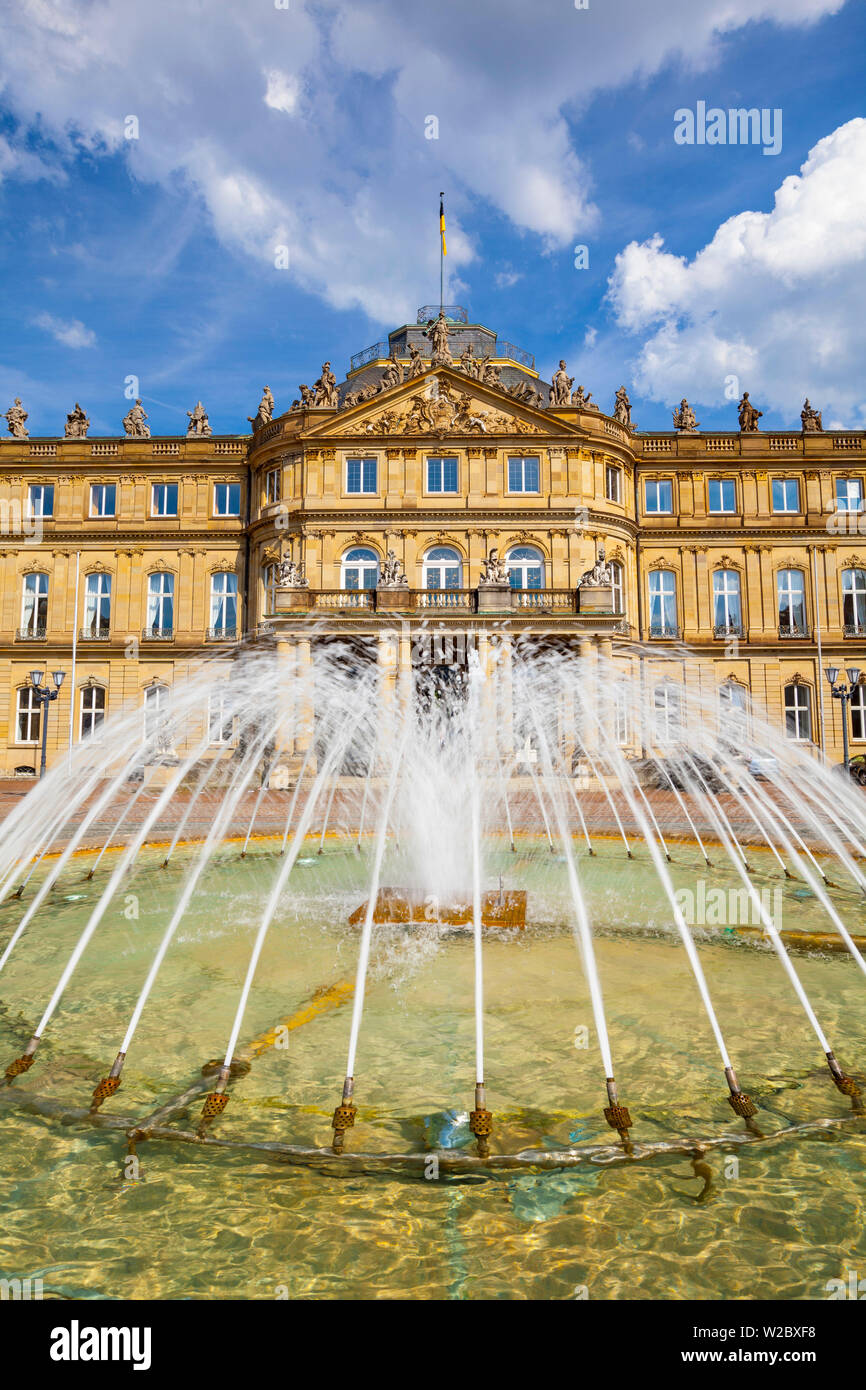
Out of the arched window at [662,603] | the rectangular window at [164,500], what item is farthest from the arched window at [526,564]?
the rectangular window at [164,500]

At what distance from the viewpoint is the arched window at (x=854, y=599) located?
4062 centimetres

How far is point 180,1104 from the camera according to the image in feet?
16.4

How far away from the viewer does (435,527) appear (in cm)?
3697

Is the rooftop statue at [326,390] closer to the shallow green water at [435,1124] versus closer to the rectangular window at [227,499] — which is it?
the rectangular window at [227,499]

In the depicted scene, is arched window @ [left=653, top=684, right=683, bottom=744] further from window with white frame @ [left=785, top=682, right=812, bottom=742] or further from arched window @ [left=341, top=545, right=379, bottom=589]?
arched window @ [left=341, top=545, right=379, bottom=589]

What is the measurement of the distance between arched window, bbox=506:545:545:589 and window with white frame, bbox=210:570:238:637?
46.2ft

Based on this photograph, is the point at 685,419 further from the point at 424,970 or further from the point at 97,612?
the point at 424,970

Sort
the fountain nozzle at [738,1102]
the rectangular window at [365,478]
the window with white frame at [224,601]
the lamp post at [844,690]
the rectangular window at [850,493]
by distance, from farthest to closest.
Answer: the rectangular window at [850,493] → the window with white frame at [224,601] → the rectangular window at [365,478] → the lamp post at [844,690] → the fountain nozzle at [738,1102]

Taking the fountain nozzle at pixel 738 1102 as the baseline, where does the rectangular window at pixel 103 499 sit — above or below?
above

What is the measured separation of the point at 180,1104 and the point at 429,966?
11.1 ft

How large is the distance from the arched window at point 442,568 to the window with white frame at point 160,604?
13660mm

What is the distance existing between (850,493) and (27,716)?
42.8 m

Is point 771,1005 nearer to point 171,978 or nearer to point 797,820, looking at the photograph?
point 171,978

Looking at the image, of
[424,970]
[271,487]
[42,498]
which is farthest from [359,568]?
[424,970]
